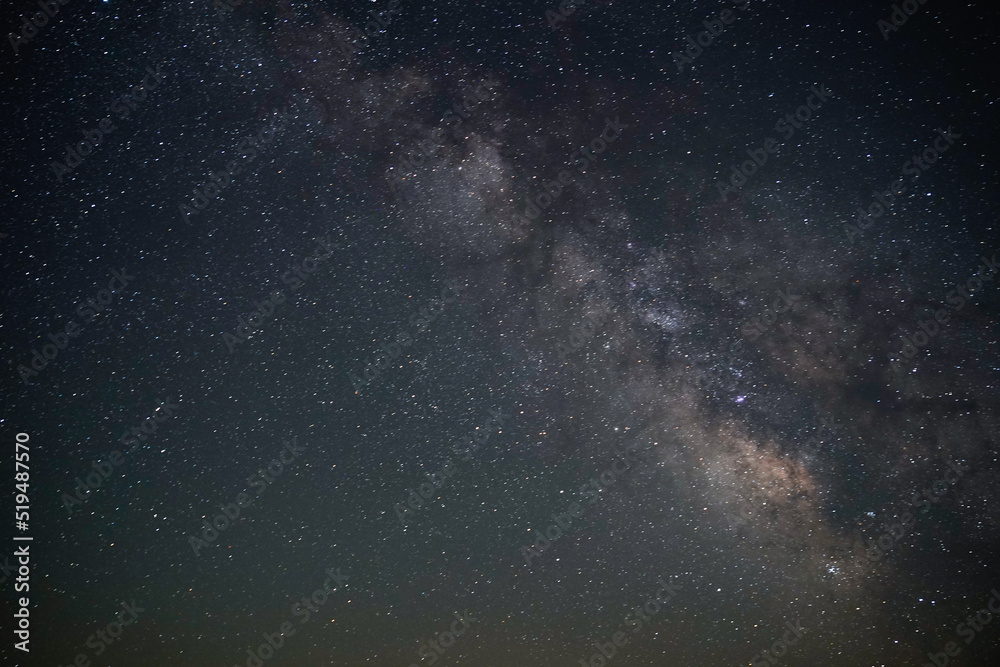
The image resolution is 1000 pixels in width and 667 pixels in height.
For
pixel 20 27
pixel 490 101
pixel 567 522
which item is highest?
pixel 20 27

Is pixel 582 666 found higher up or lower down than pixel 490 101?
lower down

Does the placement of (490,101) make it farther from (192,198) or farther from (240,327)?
(240,327)

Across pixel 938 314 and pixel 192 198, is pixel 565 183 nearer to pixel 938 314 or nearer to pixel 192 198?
pixel 192 198

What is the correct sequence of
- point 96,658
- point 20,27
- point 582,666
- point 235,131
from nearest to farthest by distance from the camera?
point 20,27
point 235,131
point 96,658
point 582,666

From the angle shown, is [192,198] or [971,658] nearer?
[192,198]

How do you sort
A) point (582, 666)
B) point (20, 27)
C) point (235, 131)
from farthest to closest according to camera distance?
point (582, 666) < point (235, 131) < point (20, 27)

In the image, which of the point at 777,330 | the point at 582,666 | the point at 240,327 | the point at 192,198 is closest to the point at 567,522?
the point at 582,666

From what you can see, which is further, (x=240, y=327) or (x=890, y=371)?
(x=890, y=371)

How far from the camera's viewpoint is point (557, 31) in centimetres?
267

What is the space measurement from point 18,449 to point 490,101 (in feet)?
12.6

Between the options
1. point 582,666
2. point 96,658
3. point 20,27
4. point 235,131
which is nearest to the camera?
point 20,27

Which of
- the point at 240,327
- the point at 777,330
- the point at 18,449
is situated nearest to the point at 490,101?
the point at 240,327

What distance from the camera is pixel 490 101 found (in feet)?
8.68

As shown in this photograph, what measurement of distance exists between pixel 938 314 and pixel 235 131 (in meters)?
4.98
